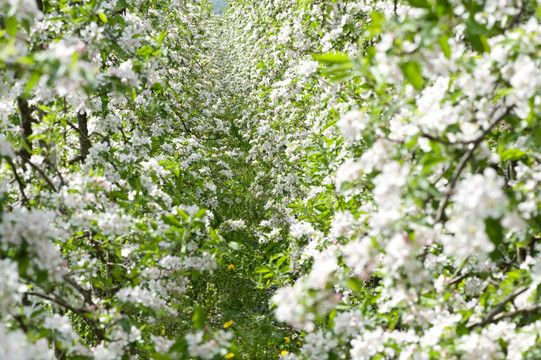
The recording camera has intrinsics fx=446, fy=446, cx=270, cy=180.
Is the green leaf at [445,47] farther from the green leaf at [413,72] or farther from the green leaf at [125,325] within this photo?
the green leaf at [125,325]

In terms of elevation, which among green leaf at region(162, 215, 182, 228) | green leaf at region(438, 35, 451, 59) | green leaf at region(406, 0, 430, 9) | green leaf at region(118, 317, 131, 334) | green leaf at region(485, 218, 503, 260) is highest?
A: green leaf at region(406, 0, 430, 9)

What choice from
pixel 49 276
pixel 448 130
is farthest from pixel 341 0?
pixel 49 276

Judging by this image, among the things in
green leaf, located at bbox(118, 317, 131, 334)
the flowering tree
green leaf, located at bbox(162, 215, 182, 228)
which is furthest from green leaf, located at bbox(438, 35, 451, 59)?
green leaf, located at bbox(118, 317, 131, 334)

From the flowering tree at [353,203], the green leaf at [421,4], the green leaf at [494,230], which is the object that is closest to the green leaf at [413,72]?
the flowering tree at [353,203]

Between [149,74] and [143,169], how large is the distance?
A: 2.43 ft

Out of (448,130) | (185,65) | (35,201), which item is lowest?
(448,130)

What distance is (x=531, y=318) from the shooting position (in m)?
2.03

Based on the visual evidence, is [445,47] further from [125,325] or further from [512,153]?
[125,325]

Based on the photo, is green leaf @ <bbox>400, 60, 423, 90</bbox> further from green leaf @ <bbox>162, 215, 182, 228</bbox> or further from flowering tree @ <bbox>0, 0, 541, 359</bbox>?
green leaf @ <bbox>162, 215, 182, 228</bbox>

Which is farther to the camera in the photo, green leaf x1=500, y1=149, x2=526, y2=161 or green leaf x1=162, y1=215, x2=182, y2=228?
green leaf x1=162, y1=215, x2=182, y2=228

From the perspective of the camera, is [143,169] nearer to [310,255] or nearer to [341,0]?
[310,255]

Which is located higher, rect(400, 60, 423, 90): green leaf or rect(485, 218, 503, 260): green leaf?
rect(400, 60, 423, 90): green leaf

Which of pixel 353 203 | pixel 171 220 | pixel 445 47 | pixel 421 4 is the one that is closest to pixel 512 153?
pixel 445 47

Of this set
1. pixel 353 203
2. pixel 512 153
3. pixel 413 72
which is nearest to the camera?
pixel 413 72
